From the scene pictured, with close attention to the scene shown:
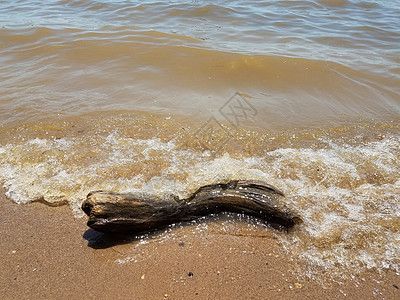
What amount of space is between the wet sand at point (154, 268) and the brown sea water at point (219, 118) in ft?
0.62

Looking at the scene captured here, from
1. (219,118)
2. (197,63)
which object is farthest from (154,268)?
(197,63)

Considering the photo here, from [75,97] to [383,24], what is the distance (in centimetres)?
962

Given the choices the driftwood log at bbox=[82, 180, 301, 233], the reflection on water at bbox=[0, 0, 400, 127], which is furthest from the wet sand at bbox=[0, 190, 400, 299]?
the reflection on water at bbox=[0, 0, 400, 127]

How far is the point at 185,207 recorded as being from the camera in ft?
7.98

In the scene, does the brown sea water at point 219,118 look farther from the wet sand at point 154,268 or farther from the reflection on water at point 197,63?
the wet sand at point 154,268

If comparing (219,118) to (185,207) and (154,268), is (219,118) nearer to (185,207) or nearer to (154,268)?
(185,207)

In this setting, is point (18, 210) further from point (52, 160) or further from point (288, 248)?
point (288, 248)

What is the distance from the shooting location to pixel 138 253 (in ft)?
7.18

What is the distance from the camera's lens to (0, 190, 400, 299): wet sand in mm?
1928

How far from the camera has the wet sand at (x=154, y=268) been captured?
6.32 ft

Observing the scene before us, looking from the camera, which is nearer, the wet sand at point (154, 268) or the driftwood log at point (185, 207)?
the wet sand at point (154, 268)

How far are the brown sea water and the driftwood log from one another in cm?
27

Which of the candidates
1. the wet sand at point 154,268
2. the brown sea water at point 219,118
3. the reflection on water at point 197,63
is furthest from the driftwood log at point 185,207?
the reflection on water at point 197,63

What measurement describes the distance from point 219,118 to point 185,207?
6.93ft
